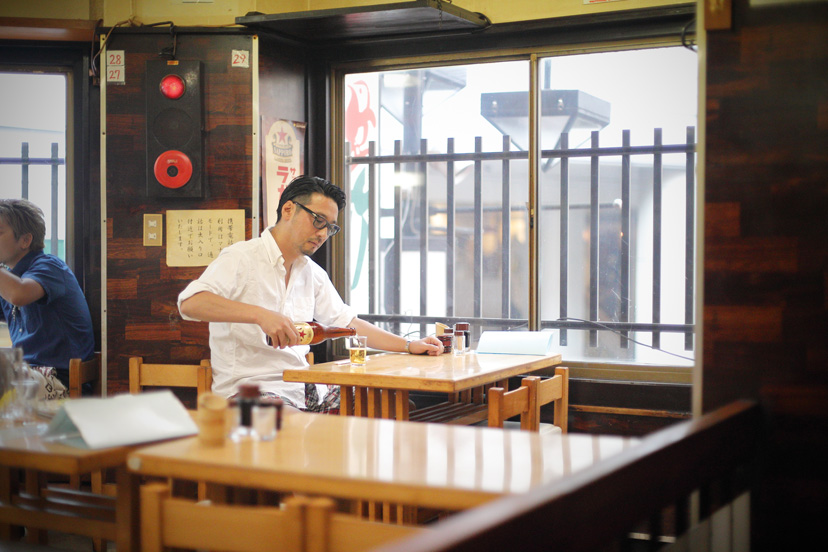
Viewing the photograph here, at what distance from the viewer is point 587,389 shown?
151 inches

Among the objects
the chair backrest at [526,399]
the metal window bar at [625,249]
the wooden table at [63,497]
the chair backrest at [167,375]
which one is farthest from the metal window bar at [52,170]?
the metal window bar at [625,249]

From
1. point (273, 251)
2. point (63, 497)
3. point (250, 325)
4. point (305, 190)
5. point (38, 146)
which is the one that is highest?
point (38, 146)

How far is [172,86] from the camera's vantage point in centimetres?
381

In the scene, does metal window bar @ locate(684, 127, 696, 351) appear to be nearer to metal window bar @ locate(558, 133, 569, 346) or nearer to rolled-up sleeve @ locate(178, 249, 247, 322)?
metal window bar @ locate(558, 133, 569, 346)

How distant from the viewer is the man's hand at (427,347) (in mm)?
3561

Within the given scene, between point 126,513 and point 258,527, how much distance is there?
0.43 m

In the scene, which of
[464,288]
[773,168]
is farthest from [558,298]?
[773,168]

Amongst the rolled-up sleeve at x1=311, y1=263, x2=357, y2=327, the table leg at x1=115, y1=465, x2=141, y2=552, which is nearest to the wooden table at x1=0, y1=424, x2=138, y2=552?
the table leg at x1=115, y1=465, x2=141, y2=552

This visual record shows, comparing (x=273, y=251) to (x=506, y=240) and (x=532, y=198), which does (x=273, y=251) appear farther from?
(x=506, y=240)

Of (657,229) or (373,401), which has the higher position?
(657,229)

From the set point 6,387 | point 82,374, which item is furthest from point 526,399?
point 82,374

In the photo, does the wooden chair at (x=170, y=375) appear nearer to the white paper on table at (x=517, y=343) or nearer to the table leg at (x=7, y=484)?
the white paper on table at (x=517, y=343)

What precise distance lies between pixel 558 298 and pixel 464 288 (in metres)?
0.63

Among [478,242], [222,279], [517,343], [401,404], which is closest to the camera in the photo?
[401,404]
